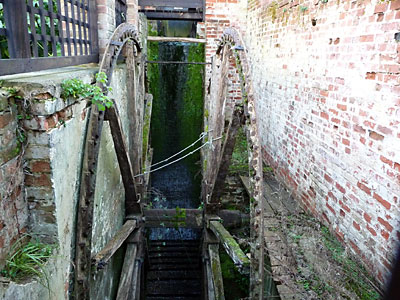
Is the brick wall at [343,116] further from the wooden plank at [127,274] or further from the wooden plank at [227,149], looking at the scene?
the wooden plank at [127,274]

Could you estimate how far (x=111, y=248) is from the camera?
3516 mm

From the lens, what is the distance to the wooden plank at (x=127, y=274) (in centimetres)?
420

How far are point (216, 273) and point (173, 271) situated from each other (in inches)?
83.5

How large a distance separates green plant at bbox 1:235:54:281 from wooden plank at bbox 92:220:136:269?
38.0 inches

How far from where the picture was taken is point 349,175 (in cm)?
335

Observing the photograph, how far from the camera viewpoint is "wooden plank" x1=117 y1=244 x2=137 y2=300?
420 centimetres

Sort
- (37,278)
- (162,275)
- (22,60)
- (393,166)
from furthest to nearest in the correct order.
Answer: (162,275) → (393,166) → (22,60) → (37,278)

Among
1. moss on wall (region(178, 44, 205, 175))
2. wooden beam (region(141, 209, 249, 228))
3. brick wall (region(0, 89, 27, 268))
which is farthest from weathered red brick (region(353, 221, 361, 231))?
moss on wall (region(178, 44, 205, 175))

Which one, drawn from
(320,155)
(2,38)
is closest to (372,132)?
(320,155)

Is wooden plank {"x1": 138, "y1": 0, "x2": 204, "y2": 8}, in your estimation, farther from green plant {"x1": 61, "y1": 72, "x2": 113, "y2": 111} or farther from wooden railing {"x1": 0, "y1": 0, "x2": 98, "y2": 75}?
green plant {"x1": 61, "y1": 72, "x2": 113, "y2": 111}

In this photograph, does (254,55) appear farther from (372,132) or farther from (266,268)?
(266,268)

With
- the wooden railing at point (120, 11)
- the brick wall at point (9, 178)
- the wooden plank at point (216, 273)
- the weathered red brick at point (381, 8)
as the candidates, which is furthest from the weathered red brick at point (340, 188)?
the wooden railing at point (120, 11)

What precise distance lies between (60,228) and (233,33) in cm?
298

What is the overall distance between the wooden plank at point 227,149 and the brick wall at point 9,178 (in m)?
2.25
